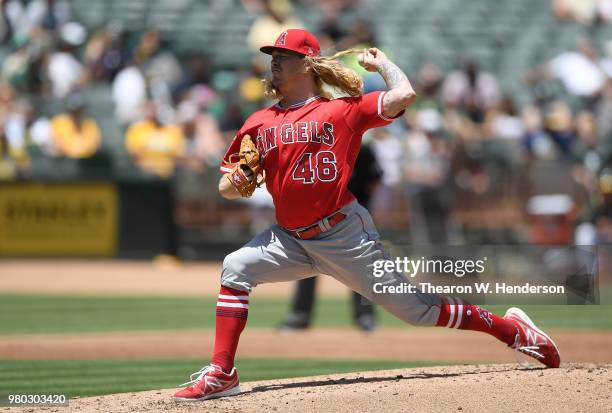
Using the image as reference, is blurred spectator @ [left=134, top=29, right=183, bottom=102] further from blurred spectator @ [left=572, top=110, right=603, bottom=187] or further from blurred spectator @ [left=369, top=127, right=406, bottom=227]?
blurred spectator @ [left=572, top=110, right=603, bottom=187]

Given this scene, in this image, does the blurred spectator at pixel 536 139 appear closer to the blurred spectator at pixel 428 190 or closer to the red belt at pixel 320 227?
the blurred spectator at pixel 428 190

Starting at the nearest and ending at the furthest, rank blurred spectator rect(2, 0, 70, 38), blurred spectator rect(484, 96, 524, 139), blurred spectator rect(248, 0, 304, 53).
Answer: blurred spectator rect(484, 96, 524, 139)
blurred spectator rect(248, 0, 304, 53)
blurred spectator rect(2, 0, 70, 38)

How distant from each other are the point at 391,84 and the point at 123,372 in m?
3.31

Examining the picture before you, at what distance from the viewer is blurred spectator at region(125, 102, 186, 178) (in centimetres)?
1659

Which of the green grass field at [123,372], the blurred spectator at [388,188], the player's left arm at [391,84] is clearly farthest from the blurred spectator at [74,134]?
the player's left arm at [391,84]

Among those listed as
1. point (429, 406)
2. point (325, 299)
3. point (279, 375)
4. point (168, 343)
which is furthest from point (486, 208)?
point (429, 406)

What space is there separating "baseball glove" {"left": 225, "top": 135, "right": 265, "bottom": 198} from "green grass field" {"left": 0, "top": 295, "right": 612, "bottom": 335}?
5.11 metres

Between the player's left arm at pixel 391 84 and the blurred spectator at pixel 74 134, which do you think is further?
the blurred spectator at pixel 74 134

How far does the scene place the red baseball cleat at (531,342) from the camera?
20.7 feet

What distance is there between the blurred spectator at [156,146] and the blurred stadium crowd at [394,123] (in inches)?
0.9

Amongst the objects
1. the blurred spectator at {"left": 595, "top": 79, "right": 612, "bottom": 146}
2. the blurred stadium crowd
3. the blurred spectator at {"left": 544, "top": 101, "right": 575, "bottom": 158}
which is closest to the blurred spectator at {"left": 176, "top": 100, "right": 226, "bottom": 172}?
the blurred stadium crowd

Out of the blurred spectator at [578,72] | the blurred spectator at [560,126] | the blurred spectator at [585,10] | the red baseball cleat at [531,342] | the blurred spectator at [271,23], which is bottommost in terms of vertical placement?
the red baseball cleat at [531,342]

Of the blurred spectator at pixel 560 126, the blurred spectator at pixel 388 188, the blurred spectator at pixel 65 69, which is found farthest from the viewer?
the blurred spectator at pixel 65 69

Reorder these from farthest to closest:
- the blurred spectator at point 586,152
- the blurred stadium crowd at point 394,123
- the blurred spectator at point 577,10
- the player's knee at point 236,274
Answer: the blurred spectator at point 577,10, the blurred stadium crowd at point 394,123, the blurred spectator at point 586,152, the player's knee at point 236,274
